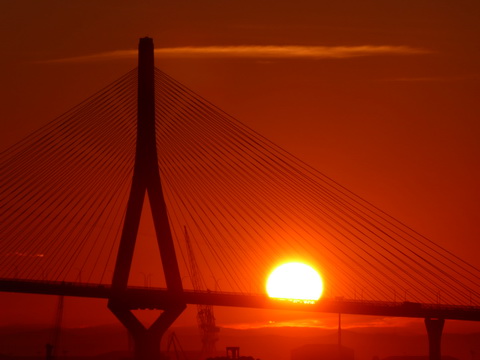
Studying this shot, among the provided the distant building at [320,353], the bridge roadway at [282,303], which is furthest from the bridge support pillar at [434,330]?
the distant building at [320,353]

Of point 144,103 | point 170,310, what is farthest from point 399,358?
point 144,103

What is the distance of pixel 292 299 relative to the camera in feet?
268

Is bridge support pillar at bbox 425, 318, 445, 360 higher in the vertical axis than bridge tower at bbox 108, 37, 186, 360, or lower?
lower

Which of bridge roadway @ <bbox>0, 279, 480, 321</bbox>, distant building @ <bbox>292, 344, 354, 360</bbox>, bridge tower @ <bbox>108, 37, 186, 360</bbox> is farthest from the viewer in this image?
distant building @ <bbox>292, 344, 354, 360</bbox>

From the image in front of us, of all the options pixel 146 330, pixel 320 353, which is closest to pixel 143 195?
pixel 146 330

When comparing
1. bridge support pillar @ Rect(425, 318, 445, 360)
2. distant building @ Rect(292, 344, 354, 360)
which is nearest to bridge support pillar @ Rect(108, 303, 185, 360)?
bridge support pillar @ Rect(425, 318, 445, 360)

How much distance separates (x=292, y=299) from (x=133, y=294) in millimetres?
13214

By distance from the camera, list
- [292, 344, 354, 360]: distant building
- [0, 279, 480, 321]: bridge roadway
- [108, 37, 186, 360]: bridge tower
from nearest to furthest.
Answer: [108, 37, 186, 360]: bridge tower → [0, 279, 480, 321]: bridge roadway → [292, 344, 354, 360]: distant building

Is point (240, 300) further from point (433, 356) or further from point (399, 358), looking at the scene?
point (399, 358)

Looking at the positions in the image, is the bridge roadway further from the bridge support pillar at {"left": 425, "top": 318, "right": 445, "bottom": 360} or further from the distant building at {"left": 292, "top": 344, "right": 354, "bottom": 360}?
the distant building at {"left": 292, "top": 344, "right": 354, "bottom": 360}

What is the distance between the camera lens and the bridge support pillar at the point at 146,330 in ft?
Result: 244

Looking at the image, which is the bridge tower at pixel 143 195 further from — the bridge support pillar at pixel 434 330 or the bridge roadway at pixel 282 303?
the bridge support pillar at pixel 434 330

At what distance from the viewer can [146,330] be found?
75375mm

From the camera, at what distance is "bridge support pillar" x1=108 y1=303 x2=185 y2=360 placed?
74.5m
